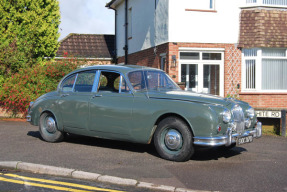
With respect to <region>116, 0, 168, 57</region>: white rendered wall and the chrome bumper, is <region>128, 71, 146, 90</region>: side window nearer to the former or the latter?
the chrome bumper

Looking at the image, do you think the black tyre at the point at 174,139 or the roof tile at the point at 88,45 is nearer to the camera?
the black tyre at the point at 174,139

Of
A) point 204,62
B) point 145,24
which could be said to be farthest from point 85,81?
point 145,24

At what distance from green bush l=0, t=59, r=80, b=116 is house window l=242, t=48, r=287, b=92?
6.79m

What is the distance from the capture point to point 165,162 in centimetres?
636

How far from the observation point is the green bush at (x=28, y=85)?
42.2ft

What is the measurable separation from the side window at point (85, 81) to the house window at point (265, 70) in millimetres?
7821

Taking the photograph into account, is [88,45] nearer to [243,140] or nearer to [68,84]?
[68,84]

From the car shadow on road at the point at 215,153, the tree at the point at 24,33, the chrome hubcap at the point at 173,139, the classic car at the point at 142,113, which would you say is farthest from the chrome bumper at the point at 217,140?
the tree at the point at 24,33

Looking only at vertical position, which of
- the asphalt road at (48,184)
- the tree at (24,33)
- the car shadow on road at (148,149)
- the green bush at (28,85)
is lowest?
the asphalt road at (48,184)

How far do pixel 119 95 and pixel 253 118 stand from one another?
8.88ft

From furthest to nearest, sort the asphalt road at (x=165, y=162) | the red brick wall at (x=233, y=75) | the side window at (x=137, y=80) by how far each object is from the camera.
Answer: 1. the red brick wall at (x=233, y=75)
2. the side window at (x=137, y=80)
3. the asphalt road at (x=165, y=162)

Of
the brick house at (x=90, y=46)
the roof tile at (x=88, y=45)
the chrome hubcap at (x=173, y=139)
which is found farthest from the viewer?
the roof tile at (x=88, y=45)

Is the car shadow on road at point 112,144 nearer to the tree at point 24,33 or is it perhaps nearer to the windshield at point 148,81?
the windshield at point 148,81

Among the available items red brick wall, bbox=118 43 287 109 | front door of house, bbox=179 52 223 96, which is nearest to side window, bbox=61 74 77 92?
red brick wall, bbox=118 43 287 109
